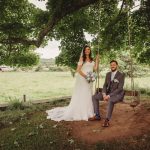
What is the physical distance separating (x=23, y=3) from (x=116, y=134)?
1005cm

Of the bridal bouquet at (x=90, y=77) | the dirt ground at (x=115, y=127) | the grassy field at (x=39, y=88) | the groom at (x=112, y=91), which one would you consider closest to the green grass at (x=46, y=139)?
the dirt ground at (x=115, y=127)

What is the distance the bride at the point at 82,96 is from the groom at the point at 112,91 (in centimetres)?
99

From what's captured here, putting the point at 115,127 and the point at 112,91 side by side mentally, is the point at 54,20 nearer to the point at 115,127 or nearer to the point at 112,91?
the point at 112,91

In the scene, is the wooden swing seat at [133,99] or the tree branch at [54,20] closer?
the wooden swing seat at [133,99]

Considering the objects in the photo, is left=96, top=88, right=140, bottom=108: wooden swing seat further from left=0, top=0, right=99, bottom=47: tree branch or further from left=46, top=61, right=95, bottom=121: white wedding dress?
left=0, top=0, right=99, bottom=47: tree branch

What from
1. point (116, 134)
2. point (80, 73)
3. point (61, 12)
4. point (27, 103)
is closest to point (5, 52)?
point (27, 103)

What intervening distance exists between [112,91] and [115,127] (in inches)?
49.8

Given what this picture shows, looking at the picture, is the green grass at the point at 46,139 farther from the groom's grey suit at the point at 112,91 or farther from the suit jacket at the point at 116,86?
the suit jacket at the point at 116,86

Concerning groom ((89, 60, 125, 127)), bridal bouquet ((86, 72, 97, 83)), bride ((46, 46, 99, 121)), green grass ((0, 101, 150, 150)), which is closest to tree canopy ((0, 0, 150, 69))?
bride ((46, 46, 99, 121))

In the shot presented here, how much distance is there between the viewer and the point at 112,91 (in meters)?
11.4

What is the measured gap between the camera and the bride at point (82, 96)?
12.7m

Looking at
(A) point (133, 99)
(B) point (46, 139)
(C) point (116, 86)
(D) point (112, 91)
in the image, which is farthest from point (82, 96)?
(B) point (46, 139)

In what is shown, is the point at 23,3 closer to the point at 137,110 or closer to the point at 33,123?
the point at 33,123

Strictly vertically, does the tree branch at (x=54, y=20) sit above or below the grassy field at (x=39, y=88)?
above
